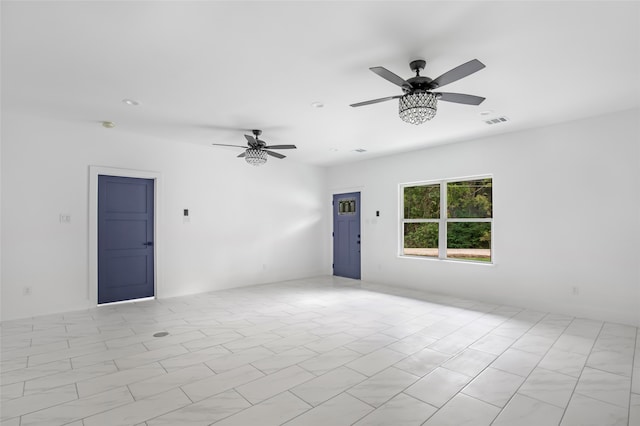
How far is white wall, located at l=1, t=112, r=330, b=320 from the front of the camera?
4461 millimetres

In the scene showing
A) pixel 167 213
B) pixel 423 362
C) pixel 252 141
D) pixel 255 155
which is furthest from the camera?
pixel 167 213

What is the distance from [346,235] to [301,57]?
532cm

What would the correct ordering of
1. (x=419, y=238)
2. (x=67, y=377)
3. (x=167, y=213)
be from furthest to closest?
1. (x=419, y=238)
2. (x=167, y=213)
3. (x=67, y=377)

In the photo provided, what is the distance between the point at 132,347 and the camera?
11.3 feet

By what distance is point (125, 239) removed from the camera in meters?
5.39

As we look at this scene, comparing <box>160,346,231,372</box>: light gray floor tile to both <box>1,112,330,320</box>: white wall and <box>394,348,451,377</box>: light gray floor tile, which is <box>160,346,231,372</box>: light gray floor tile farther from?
<box>1,112,330,320</box>: white wall

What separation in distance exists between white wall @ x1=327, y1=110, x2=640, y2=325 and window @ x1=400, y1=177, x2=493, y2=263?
30 centimetres

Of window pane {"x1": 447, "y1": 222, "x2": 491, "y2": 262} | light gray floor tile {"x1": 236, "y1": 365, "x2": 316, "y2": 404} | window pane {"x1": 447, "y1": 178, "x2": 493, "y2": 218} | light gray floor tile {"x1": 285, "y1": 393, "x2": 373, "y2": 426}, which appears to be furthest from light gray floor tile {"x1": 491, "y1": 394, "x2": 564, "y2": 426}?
window pane {"x1": 447, "y1": 222, "x2": 491, "y2": 262}

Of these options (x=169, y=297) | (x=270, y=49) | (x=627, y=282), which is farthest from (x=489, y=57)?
(x=169, y=297)

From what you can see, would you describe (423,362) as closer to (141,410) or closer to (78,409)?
(141,410)

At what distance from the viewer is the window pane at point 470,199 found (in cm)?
565

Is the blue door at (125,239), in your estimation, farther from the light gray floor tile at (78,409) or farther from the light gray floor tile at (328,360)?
the light gray floor tile at (328,360)

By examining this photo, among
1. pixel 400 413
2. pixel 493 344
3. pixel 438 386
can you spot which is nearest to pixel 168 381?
pixel 400 413

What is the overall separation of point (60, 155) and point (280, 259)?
429 centimetres
